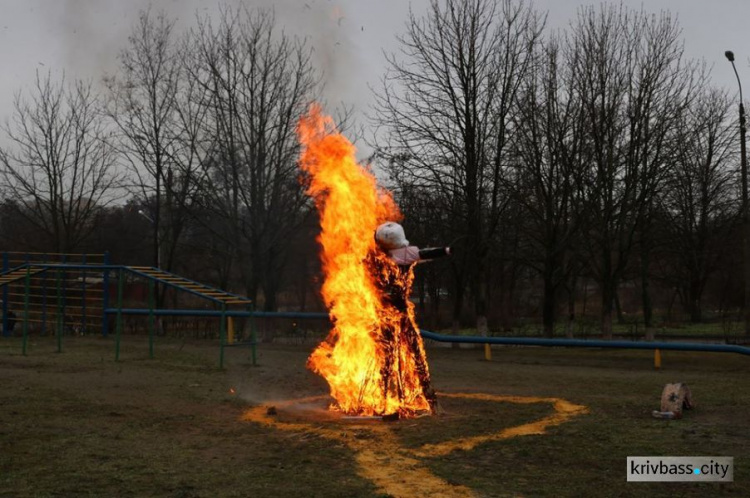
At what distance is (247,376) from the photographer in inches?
547

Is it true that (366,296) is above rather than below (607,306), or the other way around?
above

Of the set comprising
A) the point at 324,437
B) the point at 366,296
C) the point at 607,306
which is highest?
the point at 366,296

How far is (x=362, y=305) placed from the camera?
9.28m

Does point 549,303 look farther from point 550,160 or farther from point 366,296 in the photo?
point 366,296

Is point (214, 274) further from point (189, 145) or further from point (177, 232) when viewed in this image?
point (189, 145)

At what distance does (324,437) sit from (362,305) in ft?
6.79

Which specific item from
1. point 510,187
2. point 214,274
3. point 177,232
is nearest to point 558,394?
point 510,187

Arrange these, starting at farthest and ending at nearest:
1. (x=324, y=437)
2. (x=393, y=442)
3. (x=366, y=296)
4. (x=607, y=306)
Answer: (x=607, y=306) < (x=366, y=296) < (x=324, y=437) < (x=393, y=442)

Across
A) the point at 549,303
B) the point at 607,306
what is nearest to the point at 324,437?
the point at 607,306

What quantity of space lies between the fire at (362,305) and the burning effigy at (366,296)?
0.04 ft

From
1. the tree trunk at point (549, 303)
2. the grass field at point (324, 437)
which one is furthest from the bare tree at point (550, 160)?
the grass field at point (324, 437)

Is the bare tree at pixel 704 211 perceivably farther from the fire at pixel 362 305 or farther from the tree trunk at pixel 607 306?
the fire at pixel 362 305

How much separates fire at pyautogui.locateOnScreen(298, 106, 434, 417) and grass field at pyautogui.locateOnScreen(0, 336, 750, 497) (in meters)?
0.49

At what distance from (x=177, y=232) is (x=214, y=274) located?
29.1 meters
